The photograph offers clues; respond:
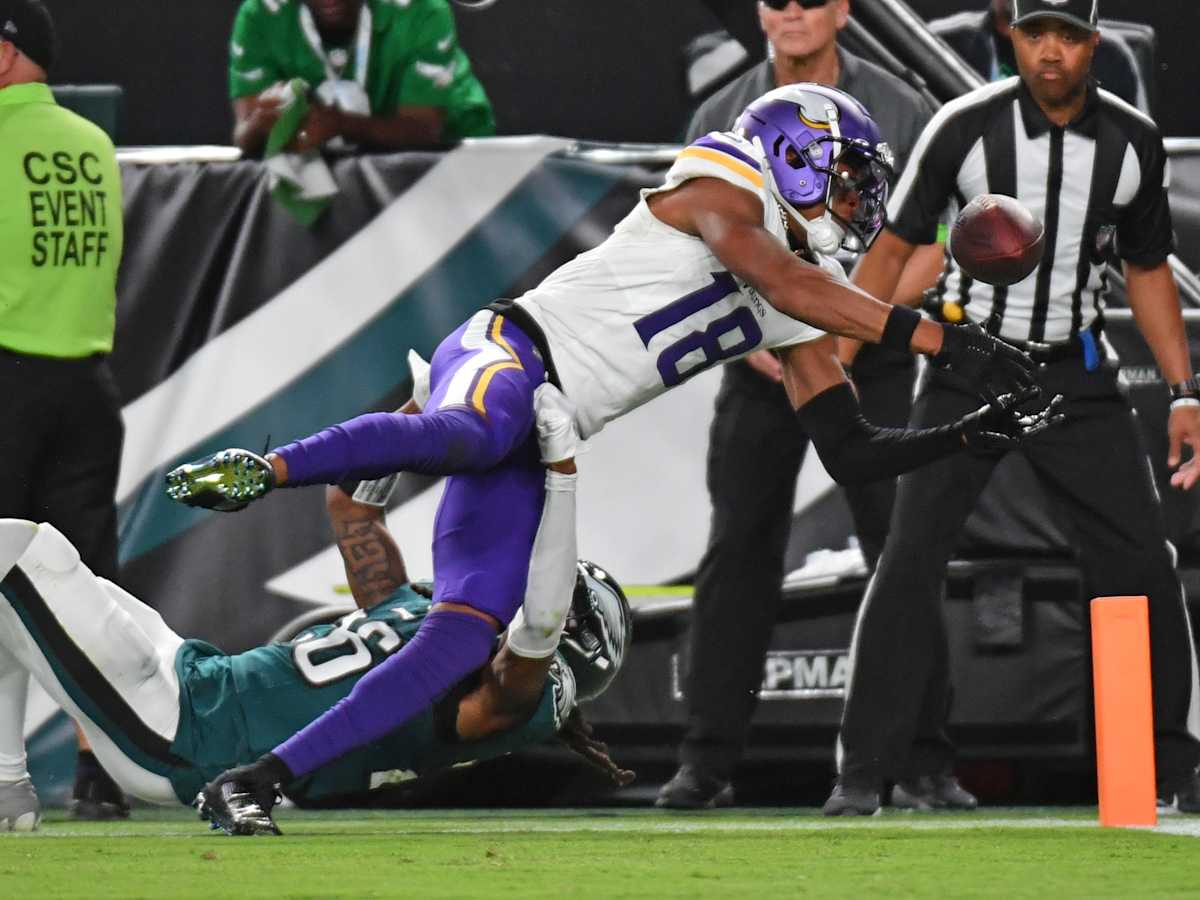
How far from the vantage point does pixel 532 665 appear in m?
4.36

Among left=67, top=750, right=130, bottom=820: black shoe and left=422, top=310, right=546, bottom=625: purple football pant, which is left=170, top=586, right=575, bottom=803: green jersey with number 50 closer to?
left=422, top=310, right=546, bottom=625: purple football pant

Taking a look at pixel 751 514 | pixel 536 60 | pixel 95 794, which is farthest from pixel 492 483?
pixel 536 60

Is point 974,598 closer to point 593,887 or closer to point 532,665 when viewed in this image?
point 532,665

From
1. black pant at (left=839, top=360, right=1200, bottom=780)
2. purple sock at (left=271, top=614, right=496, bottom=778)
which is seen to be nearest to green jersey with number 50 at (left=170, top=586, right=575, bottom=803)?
purple sock at (left=271, top=614, right=496, bottom=778)

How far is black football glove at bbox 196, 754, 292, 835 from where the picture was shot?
4.05 meters

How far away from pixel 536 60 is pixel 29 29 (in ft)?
5.78

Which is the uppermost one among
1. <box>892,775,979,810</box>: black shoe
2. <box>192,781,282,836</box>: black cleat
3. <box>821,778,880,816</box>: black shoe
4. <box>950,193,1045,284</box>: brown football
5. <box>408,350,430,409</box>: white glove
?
<box>950,193,1045,284</box>: brown football

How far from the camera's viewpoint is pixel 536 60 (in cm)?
657

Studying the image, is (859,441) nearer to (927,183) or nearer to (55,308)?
(927,183)

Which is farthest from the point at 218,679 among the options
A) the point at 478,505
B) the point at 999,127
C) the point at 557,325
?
the point at 999,127

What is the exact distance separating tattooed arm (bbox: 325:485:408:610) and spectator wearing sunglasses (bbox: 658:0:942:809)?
3.13 ft

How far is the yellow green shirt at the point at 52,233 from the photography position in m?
5.19

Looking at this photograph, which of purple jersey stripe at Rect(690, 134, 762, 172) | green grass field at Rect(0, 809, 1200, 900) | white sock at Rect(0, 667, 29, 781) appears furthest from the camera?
purple jersey stripe at Rect(690, 134, 762, 172)

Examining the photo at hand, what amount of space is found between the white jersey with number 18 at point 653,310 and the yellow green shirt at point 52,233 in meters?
1.21
